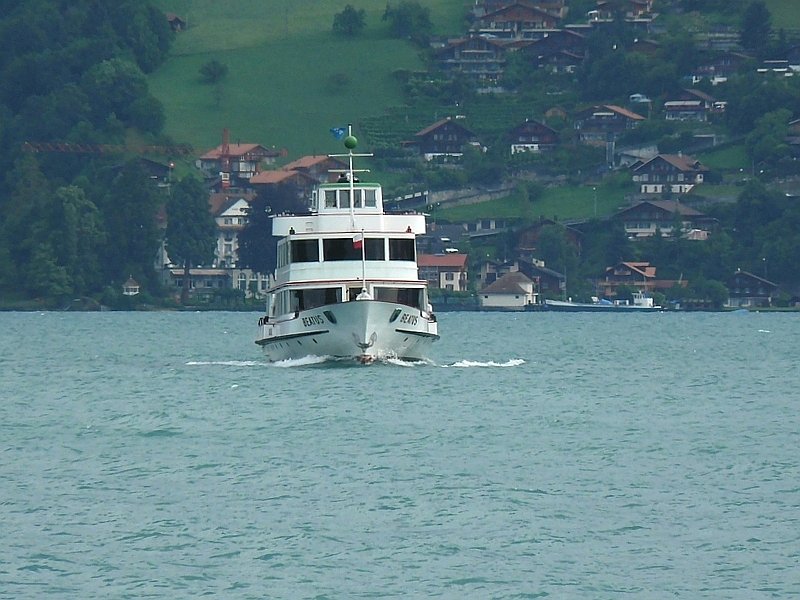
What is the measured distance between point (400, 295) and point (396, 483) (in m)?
32.7

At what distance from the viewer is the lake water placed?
128 feet

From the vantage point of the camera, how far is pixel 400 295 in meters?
81.6

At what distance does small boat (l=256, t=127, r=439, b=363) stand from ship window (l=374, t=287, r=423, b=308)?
0.11 ft

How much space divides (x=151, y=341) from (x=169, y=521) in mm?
79978

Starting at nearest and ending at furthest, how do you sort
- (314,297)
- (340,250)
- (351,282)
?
(351,282) → (314,297) → (340,250)

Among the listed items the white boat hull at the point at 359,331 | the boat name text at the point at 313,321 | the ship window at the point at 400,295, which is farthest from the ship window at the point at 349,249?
the boat name text at the point at 313,321

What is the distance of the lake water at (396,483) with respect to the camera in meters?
38.9

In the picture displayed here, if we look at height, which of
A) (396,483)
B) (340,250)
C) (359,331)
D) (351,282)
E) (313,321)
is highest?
(340,250)

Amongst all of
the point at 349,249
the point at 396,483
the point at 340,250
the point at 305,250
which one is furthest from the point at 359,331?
the point at 396,483

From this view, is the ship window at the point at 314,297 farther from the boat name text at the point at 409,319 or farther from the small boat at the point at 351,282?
the boat name text at the point at 409,319

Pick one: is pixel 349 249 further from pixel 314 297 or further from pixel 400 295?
pixel 400 295

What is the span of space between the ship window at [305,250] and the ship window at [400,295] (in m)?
2.57

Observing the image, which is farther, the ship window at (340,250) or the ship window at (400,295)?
the ship window at (400,295)

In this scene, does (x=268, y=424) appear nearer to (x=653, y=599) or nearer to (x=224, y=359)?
(x=653, y=599)
